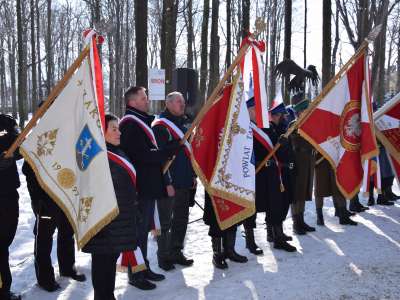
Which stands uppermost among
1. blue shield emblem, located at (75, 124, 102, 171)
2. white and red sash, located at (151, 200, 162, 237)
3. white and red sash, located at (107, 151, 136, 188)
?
blue shield emblem, located at (75, 124, 102, 171)

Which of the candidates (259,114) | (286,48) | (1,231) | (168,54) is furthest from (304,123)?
(286,48)

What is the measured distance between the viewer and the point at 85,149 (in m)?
3.62

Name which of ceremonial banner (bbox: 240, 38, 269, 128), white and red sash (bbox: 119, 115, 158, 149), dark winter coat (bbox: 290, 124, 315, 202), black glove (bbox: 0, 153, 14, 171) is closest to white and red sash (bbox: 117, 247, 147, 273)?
white and red sash (bbox: 119, 115, 158, 149)

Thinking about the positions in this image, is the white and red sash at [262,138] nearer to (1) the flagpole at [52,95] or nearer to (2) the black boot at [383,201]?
(1) the flagpole at [52,95]

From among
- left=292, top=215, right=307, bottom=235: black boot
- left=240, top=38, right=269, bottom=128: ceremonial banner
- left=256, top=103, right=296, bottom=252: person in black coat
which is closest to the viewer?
left=240, top=38, right=269, bottom=128: ceremonial banner

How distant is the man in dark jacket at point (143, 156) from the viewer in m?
4.69

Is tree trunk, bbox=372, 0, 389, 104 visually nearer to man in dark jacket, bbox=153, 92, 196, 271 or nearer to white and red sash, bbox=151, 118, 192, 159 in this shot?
man in dark jacket, bbox=153, 92, 196, 271

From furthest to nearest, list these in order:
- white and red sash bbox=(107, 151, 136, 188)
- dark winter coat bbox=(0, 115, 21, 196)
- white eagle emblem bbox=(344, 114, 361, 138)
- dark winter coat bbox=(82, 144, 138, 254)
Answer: white eagle emblem bbox=(344, 114, 361, 138)
dark winter coat bbox=(0, 115, 21, 196)
white and red sash bbox=(107, 151, 136, 188)
dark winter coat bbox=(82, 144, 138, 254)

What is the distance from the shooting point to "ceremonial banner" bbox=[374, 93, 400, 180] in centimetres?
610

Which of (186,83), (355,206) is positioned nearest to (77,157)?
(355,206)

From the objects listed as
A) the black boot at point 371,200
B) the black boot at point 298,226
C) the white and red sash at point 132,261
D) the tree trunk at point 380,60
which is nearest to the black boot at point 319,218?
the black boot at point 298,226

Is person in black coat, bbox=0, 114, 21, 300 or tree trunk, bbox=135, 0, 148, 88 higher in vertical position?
tree trunk, bbox=135, 0, 148, 88

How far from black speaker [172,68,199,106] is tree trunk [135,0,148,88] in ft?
2.18

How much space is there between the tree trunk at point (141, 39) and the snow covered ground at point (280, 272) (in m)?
4.18
